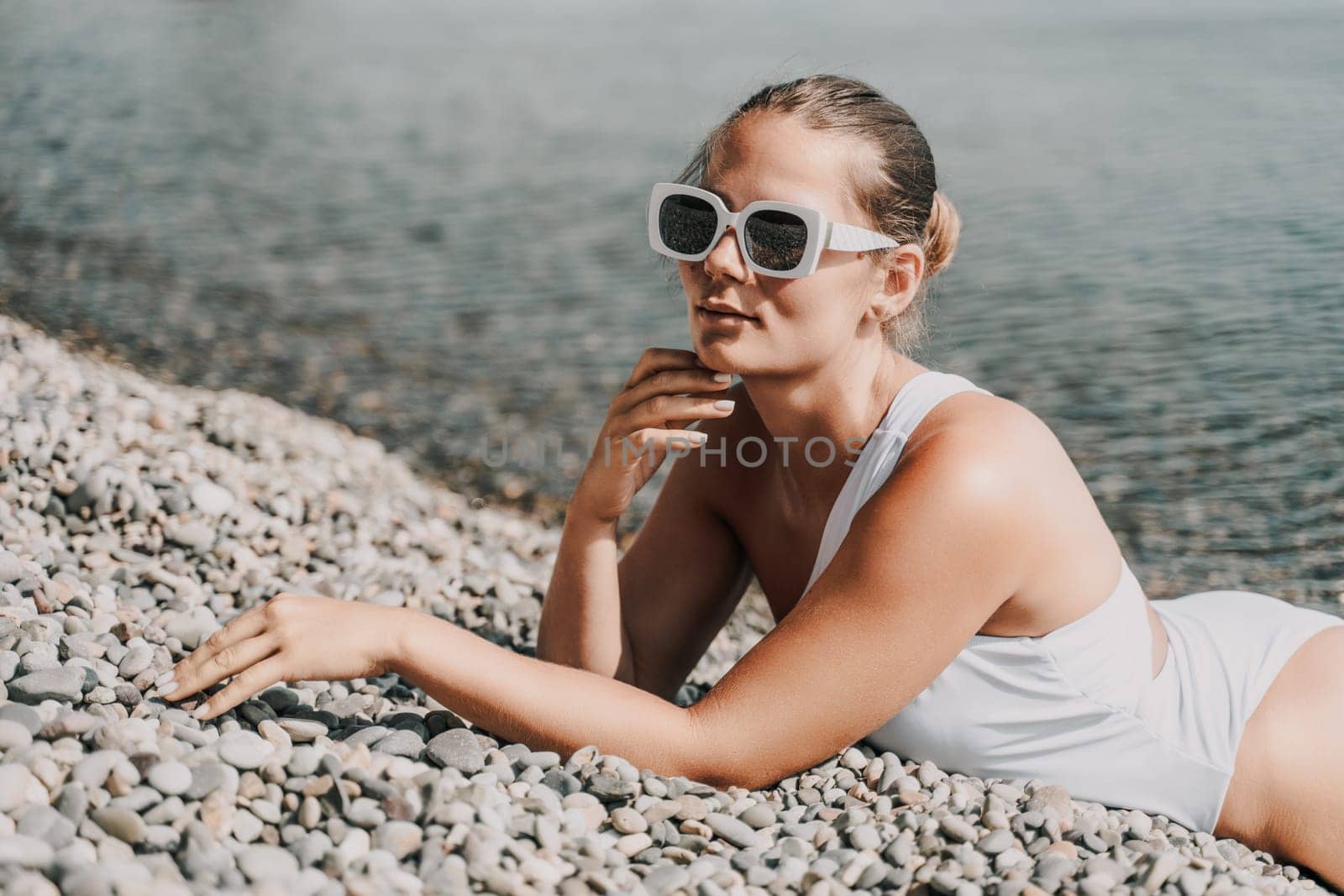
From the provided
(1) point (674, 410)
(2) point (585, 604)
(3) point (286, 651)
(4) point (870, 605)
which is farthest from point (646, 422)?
(3) point (286, 651)

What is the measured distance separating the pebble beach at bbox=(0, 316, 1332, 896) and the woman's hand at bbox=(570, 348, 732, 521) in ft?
2.89

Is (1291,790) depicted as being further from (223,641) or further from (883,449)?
(223,641)

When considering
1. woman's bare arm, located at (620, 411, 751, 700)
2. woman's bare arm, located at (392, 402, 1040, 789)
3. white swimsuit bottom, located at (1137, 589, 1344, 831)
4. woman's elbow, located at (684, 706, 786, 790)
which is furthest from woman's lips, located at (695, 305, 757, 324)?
white swimsuit bottom, located at (1137, 589, 1344, 831)

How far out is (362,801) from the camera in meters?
3.02

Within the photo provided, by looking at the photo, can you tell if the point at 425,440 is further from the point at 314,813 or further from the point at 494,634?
the point at 314,813

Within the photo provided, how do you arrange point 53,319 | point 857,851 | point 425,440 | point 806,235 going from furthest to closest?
1. point 53,319
2. point 425,440
3. point 806,235
4. point 857,851

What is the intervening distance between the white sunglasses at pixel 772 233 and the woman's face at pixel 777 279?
0.10 ft

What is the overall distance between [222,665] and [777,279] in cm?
189

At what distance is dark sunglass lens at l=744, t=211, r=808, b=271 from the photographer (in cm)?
359

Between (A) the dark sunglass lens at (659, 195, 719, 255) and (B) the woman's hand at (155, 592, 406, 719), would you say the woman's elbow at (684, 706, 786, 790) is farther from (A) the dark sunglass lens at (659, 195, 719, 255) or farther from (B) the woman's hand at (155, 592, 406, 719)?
→ (A) the dark sunglass lens at (659, 195, 719, 255)

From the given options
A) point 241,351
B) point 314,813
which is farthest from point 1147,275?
point 314,813

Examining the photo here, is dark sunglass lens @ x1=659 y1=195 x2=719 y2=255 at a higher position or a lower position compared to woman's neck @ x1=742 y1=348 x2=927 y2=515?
higher

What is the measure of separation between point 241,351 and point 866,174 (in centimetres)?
808

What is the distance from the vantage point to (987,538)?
3.31 m
